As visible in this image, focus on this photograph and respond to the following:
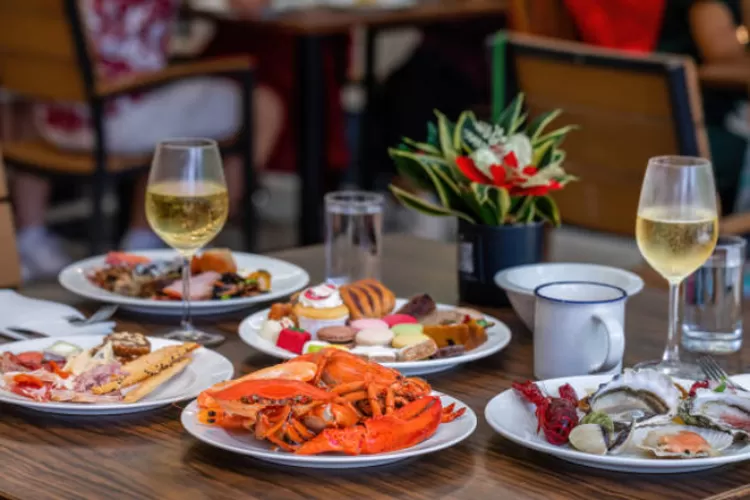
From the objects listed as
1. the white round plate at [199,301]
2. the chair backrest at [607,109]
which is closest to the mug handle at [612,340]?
the white round plate at [199,301]

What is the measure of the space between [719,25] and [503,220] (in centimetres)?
269

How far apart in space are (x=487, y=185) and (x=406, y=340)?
29cm

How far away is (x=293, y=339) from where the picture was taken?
1.26 m

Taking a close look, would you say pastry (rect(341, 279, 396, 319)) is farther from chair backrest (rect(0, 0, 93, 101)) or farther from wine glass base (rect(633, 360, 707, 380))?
chair backrest (rect(0, 0, 93, 101))

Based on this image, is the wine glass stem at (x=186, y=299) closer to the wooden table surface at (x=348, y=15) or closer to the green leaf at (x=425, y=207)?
the green leaf at (x=425, y=207)

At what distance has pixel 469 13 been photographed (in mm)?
4410

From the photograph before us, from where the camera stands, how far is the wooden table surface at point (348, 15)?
3818 mm

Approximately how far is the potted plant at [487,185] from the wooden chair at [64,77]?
1840 mm

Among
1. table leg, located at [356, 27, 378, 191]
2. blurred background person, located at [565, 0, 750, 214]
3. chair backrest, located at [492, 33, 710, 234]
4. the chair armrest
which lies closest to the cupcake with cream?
chair backrest, located at [492, 33, 710, 234]

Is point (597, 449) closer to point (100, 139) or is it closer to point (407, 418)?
point (407, 418)

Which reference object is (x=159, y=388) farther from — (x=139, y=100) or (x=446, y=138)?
(x=139, y=100)

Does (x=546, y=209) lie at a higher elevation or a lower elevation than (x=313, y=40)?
lower

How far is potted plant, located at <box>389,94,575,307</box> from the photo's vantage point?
148 cm

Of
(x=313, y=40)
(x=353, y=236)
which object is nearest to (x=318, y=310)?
(x=353, y=236)
